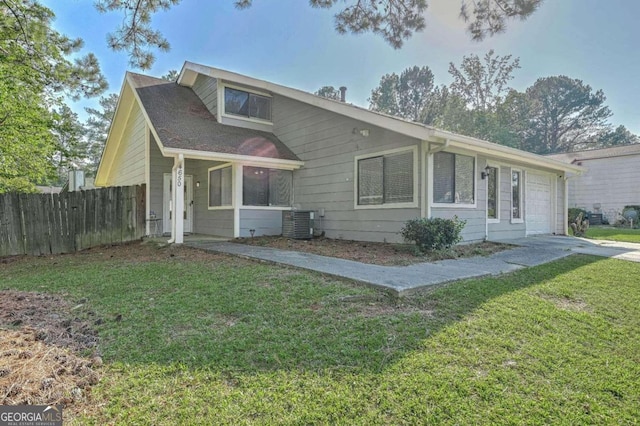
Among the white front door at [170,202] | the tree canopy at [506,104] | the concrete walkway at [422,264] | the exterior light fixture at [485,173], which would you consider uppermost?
the tree canopy at [506,104]

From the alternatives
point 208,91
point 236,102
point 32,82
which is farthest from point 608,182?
point 32,82

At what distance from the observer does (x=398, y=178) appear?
794cm

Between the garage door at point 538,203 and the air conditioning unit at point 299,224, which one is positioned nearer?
the air conditioning unit at point 299,224

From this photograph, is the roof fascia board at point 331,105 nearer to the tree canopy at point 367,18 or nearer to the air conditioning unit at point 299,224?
the tree canopy at point 367,18

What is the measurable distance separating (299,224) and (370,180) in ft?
7.64

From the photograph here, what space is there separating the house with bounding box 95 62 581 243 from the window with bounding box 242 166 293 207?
34 millimetres

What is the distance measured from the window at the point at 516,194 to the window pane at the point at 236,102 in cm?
845

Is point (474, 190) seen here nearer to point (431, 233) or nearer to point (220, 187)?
point (431, 233)

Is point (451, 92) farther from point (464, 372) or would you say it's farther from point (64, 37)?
point (464, 372)

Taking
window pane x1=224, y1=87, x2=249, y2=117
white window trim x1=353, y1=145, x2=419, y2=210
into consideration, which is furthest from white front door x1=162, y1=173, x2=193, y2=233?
white window trim x1=353, y1=145, x2=419, y2=210

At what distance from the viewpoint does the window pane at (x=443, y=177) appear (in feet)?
25.1

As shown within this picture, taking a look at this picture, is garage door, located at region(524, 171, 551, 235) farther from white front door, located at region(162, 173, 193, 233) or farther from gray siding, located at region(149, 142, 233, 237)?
white front door, located at region(162, 173, 193, 233)

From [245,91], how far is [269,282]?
336 inches

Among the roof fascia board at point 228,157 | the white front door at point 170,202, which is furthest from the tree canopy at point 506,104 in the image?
the white front door at point 170,202
